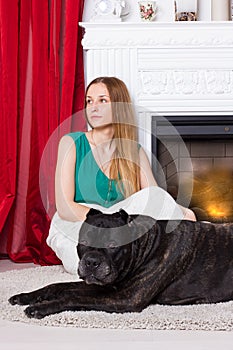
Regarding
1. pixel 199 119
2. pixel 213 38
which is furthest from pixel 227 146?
pixel 213 38

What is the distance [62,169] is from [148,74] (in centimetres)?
69

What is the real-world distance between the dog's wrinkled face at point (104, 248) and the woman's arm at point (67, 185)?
28.4 inches

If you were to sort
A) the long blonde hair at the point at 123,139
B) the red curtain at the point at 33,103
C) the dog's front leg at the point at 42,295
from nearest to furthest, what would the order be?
the dog's front leg at the point at 42,295, the long blonde hair at the point at 123,139, the red curtain at the point at 33,103

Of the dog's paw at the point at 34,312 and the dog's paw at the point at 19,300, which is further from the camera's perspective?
the dog's paw at the point at 19,300

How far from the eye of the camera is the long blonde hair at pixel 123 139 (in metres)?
3.21

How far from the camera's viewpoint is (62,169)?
3129 millimetres

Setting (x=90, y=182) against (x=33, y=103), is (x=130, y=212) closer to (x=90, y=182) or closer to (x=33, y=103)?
(x=90, y=182)

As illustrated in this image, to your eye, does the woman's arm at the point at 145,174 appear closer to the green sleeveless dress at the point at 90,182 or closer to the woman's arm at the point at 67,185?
the green sleeveless dress at the point at 90,182

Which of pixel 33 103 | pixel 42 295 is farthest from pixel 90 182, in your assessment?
pixel 42 295

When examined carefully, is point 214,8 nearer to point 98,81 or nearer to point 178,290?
point 98,81

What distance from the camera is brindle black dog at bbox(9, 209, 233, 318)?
220 cm

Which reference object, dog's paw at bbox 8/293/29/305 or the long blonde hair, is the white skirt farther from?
dog's paw at bbox 8/293/29/305

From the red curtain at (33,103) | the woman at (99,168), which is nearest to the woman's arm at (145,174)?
the woman at (99,168)

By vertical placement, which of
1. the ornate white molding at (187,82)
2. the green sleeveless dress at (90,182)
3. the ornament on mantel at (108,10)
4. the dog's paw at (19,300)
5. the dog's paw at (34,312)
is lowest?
the dog's paw at (19,300)
